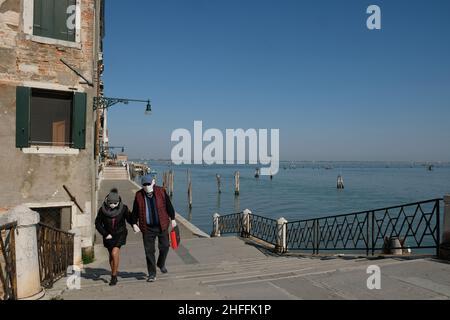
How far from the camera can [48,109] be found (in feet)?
31.5

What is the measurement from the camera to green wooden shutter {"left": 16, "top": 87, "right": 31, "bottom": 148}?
8.88m

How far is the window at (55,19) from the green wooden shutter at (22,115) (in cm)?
165

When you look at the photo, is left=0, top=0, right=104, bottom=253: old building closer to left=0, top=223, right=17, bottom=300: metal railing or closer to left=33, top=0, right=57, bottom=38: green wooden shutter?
left=33, top=0, right=57, bottom=38: green wooden shutter

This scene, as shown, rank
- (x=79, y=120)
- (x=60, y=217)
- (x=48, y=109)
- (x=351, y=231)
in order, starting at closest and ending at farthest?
(x=48, y=109) → (x=79, y=120) → (x=60, y=217) → (x=351, y=231)

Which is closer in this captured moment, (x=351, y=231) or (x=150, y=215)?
(x=150, y=215)

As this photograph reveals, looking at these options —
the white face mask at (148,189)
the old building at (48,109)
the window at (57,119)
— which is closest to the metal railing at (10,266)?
the white face mask at (148,189)

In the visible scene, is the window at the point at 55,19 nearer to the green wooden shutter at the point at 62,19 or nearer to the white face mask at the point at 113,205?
the green wooden shutter at the point at 62,19

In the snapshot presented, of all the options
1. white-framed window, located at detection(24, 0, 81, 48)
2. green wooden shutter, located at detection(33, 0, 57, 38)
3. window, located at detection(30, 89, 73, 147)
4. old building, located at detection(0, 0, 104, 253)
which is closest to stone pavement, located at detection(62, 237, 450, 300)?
old building, located at detection(0, 0, 104, 253)

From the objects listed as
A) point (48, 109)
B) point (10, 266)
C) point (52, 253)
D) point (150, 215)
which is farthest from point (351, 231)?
point (10, 266)

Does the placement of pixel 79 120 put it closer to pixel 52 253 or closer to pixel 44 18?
pixel 44 18

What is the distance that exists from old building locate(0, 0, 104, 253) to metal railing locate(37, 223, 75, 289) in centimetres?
137

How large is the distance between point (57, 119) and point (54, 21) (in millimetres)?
2648
